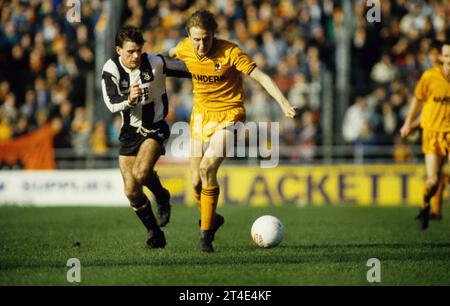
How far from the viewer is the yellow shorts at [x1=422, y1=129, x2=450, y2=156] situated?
10.7m

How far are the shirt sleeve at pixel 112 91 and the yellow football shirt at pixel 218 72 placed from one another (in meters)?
0.85

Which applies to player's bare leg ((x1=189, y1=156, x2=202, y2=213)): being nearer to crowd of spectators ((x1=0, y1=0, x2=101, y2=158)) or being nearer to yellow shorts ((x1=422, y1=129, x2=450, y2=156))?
yellow shorts ((x1=422, y1=129, x2=450, y2=156))

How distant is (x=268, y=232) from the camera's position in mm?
8672

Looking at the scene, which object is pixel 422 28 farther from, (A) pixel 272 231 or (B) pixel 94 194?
(A) pixel 272 231

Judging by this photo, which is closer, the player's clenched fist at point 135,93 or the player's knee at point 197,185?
the player's clenched fist at point 135,93

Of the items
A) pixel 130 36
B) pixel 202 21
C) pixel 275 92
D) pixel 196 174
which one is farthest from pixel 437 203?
pixel 130 36

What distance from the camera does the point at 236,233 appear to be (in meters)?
10.9

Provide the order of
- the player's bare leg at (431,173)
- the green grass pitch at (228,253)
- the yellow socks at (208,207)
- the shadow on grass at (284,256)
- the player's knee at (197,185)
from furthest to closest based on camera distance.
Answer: the player's bare leg at (431,173)
the player's knee at (197,185)
the yellow socks at (208,207)
the shadow on grass at (284,256)
the green grass pitch at (228,253)

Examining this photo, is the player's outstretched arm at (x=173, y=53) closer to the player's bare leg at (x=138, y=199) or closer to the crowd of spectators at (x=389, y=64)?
the player's bare leg at (x=138, y=199)

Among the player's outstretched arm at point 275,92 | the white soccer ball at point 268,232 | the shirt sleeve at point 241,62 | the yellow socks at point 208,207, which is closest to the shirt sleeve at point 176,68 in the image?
the shirt sleeve at point 241,62

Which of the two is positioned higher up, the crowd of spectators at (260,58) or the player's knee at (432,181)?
the crowd of spectators at (260,58)

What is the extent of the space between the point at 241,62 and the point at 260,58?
11.2m

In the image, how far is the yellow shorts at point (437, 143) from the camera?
35.0ft
